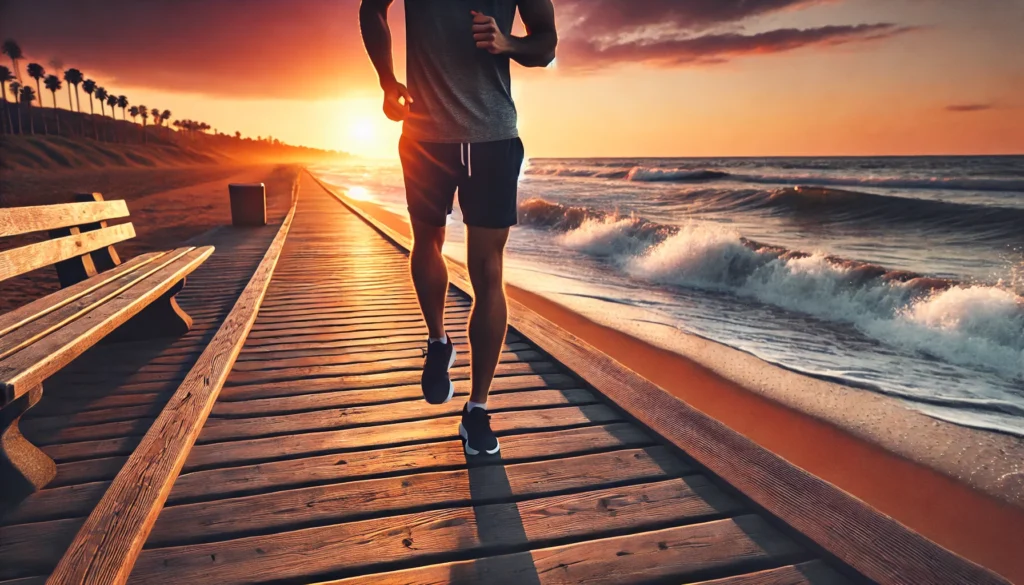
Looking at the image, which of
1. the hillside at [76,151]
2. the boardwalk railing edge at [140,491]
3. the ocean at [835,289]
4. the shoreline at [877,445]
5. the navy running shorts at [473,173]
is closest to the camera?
the boardwalk railing edge at [140,491]

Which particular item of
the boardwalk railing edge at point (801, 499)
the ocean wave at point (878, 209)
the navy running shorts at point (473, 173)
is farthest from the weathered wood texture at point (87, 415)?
the ocean wave at point (878, 209)

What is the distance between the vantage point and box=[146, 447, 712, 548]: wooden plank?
1670 millimetres

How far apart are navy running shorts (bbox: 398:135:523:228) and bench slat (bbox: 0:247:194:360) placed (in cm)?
145

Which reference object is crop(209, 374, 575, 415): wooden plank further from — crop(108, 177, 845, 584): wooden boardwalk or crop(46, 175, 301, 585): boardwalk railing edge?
crop(46, 175, 301, 585): boardwalk railing edge

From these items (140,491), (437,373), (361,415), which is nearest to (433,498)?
(437,373)

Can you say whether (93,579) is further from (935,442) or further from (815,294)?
(815,294)

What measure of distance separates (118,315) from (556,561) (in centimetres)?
213

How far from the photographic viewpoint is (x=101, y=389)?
2.74 m

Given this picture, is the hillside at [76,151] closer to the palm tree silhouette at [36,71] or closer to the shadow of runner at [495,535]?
the palm tree silhouette at [36,71]

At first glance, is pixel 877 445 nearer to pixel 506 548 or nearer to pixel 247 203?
pixel 506 548

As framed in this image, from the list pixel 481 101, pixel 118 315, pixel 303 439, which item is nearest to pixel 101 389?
pixel 118 315

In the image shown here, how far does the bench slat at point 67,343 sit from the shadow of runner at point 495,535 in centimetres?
136

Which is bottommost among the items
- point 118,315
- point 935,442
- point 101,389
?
point 935,442

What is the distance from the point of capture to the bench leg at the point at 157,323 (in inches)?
138
